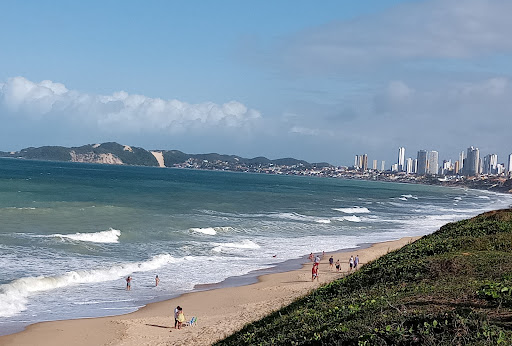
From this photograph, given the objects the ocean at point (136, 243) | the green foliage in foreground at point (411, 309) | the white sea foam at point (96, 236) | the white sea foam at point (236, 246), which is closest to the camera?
the green foliage in foreground at point (411, 309)

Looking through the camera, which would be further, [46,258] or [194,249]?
[194,249]

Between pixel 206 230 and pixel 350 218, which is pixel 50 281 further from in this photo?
pixel 350 218

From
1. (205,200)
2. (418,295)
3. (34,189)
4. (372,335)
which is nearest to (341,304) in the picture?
(418,295)

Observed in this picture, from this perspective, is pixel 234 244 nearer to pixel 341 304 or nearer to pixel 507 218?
pixel 507 218

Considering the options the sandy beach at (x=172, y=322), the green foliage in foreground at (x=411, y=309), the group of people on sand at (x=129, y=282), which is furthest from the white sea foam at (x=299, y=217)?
the green foliage in foreground at (x=411, y=309)

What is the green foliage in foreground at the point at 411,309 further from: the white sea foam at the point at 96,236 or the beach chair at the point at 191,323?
the white sea foam at the point at 96,236

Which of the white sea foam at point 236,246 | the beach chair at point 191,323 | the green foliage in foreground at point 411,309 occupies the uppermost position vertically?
the green foliage in foreground at point 411,309

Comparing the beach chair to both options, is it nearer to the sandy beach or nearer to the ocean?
the sandy beach

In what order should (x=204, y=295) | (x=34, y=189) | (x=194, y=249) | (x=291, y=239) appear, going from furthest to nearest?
(x=34, y=189) < (x=291, y=239) < (x=194, y=249) < (x=204, y=295)
